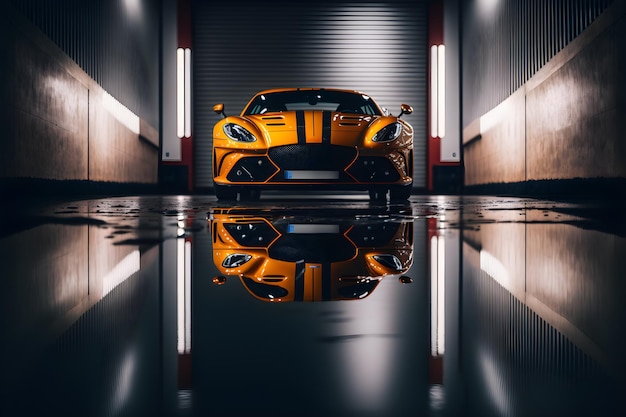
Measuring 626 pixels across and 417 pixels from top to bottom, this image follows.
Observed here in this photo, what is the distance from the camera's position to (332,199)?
8695 mm

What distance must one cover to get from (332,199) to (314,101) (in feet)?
5.84

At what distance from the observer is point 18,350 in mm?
743

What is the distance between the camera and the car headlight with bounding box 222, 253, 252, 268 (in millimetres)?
1474

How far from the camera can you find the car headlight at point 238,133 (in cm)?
571

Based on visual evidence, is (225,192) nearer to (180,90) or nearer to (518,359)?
(518,359)

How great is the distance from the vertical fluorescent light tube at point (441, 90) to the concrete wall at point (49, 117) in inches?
274

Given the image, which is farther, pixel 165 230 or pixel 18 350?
pixel 165 230

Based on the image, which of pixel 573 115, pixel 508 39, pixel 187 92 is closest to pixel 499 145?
pixel 508 39

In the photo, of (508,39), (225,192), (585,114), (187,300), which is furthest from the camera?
(508,39)

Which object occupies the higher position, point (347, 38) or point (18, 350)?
point (347, 38)

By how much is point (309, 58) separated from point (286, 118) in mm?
8861

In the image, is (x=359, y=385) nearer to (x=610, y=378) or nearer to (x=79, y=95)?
(x=610, y=378)

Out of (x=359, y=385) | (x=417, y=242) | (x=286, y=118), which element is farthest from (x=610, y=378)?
(x=286, y=118)

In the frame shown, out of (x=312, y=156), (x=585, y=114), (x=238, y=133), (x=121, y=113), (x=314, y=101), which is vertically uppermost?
(x=121, y=113)
